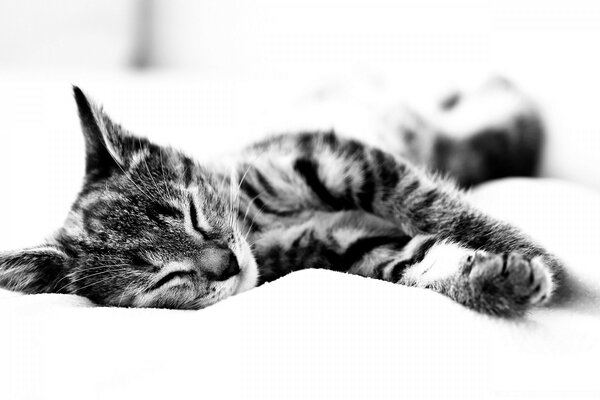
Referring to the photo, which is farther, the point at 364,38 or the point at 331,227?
the point at 364,38

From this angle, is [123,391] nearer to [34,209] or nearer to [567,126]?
[34,209]

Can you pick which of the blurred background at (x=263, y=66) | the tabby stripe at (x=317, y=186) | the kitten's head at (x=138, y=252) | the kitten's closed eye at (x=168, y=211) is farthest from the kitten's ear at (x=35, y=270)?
the tabby stripe at (x=317, y=186)

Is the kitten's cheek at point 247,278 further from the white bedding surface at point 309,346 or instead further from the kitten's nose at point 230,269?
the white bedding surface at point 309,346

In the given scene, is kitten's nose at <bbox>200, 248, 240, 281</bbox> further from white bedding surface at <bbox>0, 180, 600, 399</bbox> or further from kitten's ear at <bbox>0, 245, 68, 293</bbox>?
kitten's ear at <bbox>0, 245, 68, 293</bbox>

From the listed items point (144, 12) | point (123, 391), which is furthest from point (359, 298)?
point (144, 12)

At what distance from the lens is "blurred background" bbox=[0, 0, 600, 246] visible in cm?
154

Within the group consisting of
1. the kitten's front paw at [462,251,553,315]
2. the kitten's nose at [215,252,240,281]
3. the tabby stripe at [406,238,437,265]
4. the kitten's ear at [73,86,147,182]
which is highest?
the kitten's ear at [73,86,147,182]

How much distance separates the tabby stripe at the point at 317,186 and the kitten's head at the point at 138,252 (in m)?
0.26

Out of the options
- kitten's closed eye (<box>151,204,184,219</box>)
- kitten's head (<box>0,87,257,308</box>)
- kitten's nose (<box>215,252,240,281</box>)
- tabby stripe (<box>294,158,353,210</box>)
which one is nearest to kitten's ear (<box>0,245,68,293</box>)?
kitten's head (<box>0,87,257,308</box>)

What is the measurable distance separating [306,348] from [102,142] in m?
0.65

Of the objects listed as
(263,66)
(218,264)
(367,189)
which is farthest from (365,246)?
(263,66)

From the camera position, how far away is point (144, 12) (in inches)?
122

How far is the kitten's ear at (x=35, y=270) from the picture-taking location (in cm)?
97

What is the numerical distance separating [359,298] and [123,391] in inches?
13.9
